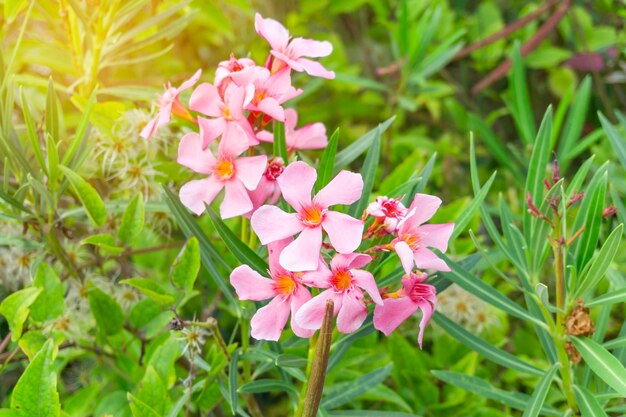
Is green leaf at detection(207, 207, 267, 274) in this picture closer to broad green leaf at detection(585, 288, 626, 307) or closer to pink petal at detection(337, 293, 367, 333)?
pink petal at detection(337, 293, 367, 333)

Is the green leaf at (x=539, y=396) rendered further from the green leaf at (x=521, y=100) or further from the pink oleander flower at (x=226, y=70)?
the green leaf at (x=521, y=100)

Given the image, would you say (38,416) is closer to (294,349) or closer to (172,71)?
(294,349)

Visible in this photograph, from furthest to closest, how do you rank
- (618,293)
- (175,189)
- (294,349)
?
(175,189) < (294,349) < (618,293)

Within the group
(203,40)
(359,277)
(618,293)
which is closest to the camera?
(359,277)

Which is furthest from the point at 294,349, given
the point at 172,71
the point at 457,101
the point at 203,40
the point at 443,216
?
the point at 457,101

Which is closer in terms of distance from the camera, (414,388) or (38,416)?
(38,416)

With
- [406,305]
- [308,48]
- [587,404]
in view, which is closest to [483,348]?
[587,404]
